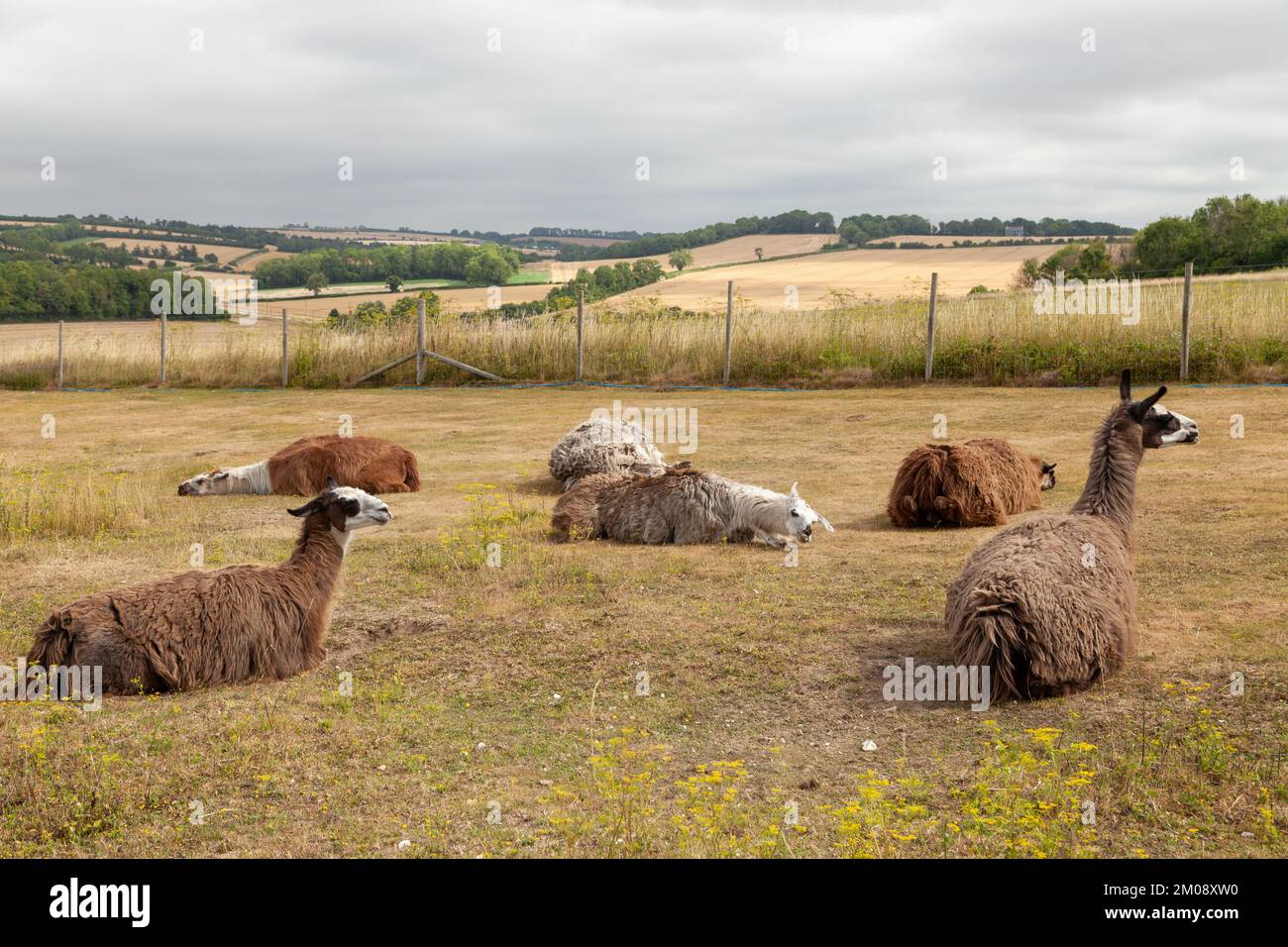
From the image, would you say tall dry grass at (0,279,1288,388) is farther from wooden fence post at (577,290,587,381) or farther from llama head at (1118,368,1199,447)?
llama head at (1118,368,1199,447)

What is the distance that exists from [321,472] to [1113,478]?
980cm

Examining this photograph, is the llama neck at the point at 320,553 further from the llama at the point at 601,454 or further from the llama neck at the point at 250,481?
the llama neck at the point at 250,481

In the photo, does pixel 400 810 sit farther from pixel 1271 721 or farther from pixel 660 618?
pixel 1271 721

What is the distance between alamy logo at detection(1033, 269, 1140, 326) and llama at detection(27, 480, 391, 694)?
63.2ft

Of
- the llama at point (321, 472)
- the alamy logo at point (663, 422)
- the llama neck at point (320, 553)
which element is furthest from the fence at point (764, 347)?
the llama neck at point (320, 553)

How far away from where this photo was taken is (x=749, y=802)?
5500 millimetres

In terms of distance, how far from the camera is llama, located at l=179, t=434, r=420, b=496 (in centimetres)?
1449

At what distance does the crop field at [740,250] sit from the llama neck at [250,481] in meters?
58.1

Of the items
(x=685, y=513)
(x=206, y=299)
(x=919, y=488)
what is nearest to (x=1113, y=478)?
(x=919, y=488)

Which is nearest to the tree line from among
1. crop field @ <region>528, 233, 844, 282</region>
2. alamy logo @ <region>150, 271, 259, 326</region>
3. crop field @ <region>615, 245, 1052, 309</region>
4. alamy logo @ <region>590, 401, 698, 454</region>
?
crop field @ <region>528, 233, 844, 282</region>

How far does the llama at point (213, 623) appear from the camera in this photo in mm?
7375

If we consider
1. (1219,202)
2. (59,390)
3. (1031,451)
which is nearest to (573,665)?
(1031,451)
